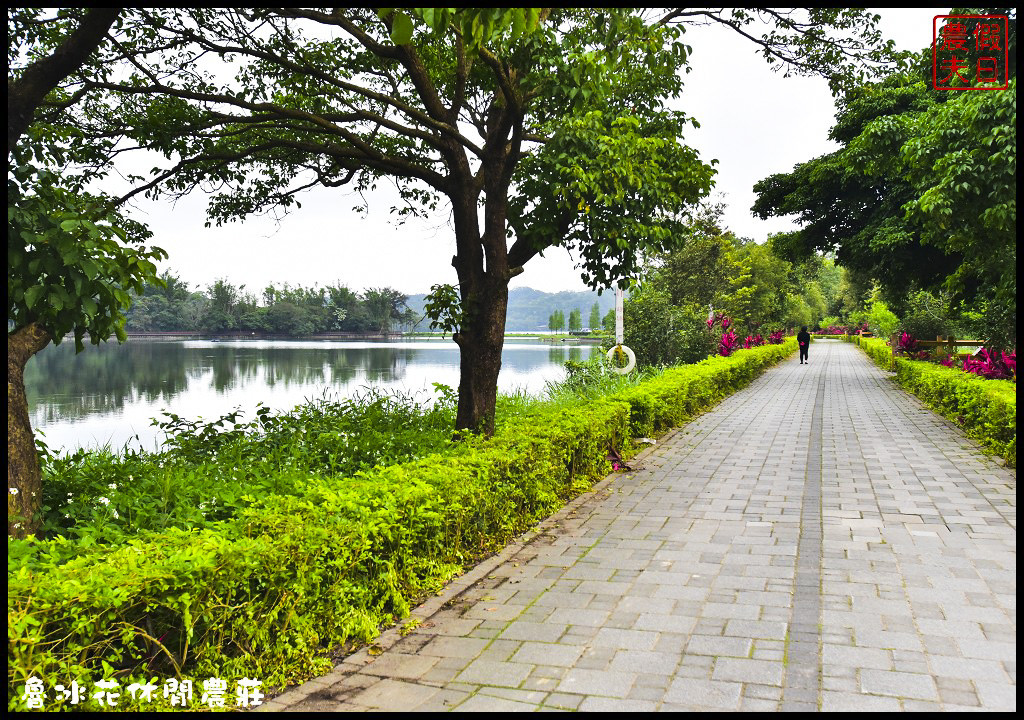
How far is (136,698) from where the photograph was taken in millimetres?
2787

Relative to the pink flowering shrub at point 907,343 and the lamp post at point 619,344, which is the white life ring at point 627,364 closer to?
the lamp post at point 619,344

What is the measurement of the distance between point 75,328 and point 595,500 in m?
4.69

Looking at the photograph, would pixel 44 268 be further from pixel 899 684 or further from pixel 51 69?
pixel 899 684

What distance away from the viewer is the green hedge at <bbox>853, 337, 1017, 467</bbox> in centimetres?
907

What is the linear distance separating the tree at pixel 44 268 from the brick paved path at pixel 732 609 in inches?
113

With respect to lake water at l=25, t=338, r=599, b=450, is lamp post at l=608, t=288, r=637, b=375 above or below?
above

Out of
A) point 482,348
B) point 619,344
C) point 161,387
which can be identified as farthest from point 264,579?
point 161,387

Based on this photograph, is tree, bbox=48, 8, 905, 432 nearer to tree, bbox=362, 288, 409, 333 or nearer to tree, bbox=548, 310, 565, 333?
tree, bbox=362, 288, 409, 333

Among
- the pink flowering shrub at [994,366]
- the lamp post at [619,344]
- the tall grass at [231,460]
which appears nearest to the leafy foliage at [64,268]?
the tall grass at [231,460]

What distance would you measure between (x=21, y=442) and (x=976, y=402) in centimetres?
1200

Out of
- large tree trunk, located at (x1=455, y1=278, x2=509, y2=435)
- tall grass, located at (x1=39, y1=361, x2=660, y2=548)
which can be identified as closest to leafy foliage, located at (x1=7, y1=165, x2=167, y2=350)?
tall grass, located at (x1=39, y1=361, x2=660, y2=548)

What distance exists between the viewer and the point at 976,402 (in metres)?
10.9

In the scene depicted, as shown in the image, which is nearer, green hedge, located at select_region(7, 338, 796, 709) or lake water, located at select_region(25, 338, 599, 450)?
green hedge, located at select_region(7, 338, 796, 709)

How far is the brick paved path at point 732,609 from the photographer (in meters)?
3.17
